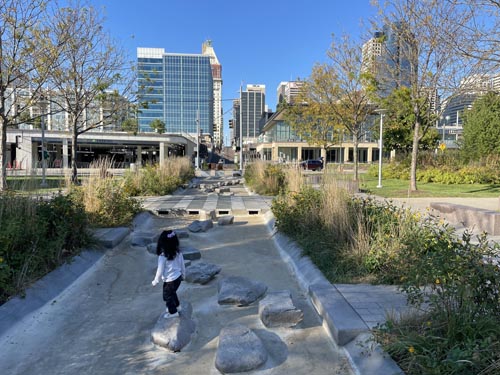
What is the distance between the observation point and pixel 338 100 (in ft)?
80.6

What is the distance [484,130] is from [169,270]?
107 ft

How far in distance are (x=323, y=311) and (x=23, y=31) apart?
14.2 meters

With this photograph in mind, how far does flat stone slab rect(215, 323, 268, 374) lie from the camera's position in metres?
3.20

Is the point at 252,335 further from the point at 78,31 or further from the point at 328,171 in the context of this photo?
the point at 78,31

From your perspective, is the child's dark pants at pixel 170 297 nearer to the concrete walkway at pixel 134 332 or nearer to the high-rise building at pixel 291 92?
the concrete walkway at pixel 134 332

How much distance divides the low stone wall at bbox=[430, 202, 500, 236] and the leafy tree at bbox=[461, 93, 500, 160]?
22.2m

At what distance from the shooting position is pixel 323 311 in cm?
410

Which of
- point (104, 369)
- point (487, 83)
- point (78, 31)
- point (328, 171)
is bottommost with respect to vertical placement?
point (104, 369)

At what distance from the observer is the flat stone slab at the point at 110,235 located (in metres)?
7.39

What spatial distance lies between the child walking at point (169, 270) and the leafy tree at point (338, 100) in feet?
50.2

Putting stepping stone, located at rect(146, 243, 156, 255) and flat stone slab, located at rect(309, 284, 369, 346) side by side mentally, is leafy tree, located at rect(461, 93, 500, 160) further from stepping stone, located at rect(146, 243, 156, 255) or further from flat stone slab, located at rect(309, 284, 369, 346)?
flat stone slab, located at rect(309, 284, 369, 346)

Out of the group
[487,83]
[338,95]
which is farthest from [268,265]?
[338,95]

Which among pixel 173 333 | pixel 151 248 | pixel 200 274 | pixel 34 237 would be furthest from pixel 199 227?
pixel 173 333

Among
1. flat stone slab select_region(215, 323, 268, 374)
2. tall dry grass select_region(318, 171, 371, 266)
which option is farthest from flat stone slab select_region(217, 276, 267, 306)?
tall dry grass select_region(318, 171, 371, 266)
